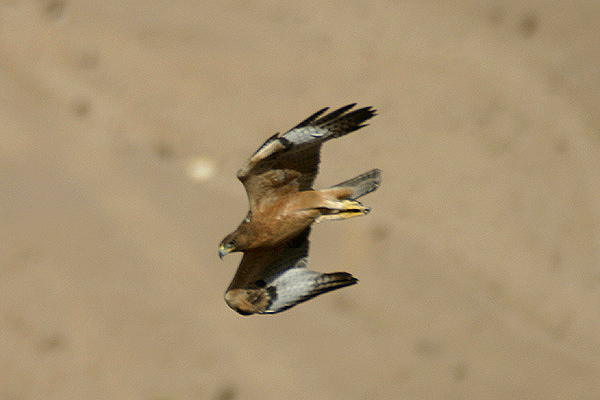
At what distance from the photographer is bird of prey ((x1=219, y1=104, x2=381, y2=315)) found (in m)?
4.33

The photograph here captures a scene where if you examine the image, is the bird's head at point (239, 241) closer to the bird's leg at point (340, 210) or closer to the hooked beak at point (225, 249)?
the hooked beak at point (225, 249)

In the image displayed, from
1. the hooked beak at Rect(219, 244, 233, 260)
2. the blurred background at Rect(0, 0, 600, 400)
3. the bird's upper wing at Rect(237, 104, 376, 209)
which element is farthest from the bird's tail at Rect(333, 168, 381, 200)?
the blurred background at Rect(0, 0, 600, 400)

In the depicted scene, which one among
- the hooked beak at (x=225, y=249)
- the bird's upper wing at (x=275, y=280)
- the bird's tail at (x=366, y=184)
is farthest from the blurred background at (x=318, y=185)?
the hooked beak at (x=225, y=249)

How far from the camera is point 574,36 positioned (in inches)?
269

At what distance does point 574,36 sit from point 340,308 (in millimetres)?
3713

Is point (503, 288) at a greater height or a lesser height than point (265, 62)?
lesser

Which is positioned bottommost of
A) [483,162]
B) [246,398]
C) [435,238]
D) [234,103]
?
[246,398]

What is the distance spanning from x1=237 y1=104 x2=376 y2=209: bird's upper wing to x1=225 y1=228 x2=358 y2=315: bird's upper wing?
41 centimetres

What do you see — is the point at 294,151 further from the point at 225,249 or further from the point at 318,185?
the point at 318,185

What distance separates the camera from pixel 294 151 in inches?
173

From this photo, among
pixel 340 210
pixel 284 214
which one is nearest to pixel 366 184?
pixel 340 210

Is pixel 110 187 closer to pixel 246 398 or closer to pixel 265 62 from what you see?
pixel 265 62

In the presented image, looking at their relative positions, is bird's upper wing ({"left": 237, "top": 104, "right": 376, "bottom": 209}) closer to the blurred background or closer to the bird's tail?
the bird's tail

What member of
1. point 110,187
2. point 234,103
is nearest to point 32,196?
point 110,187
